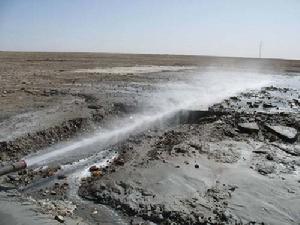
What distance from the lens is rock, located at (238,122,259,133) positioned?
8.32m

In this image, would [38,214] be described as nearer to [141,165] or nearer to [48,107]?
[141,165]

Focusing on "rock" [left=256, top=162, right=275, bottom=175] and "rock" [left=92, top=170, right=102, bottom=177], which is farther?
"rock" [left=256, top=162, right=275, bottom=175]

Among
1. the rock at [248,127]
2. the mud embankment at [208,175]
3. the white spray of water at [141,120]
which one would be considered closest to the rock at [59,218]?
the mud embankment at [208,175]

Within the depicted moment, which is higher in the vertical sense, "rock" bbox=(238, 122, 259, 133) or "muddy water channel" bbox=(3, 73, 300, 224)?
"rock" bbox=(238, 122, 259, 133)

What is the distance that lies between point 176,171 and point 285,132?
347cm

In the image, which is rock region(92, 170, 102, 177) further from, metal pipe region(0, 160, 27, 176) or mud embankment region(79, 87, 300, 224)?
metal pipe region(0, 160, 27, 176)

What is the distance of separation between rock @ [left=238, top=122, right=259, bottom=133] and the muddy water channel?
24 mm

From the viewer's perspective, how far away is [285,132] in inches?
323

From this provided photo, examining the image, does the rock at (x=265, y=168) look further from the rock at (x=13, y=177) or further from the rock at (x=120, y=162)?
the rock at (x=13, y=177)

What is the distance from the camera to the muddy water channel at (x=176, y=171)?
185 inches

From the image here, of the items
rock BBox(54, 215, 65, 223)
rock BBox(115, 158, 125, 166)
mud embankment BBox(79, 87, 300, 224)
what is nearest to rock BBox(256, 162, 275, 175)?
mud embankment BBox(79, 87, 300, 224)

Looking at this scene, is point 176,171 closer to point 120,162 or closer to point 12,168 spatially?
point 120,162

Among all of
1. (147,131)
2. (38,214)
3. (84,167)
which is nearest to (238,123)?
(147,131)

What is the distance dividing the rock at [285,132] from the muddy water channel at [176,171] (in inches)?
0.9
